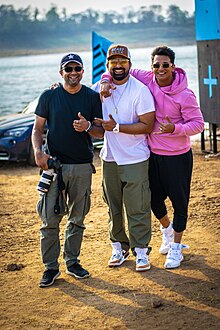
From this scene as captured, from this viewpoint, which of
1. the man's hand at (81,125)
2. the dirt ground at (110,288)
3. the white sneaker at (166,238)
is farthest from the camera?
the white sneaker at (166,238)

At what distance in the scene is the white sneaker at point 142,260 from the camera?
661 cm

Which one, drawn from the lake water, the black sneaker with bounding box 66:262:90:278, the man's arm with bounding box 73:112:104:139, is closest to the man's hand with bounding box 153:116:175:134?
the man's arm with bounding box 73:112:104:139

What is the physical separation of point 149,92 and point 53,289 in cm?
181

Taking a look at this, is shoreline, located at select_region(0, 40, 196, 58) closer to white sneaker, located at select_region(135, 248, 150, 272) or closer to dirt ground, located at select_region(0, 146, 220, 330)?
dirt ground, located at select_region(0, 146, 220, 330)

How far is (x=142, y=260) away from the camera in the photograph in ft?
21.7

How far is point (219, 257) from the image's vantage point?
689 cm

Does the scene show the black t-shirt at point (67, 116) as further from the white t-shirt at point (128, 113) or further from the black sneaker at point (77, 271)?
the black sneaker at point (77, 271)

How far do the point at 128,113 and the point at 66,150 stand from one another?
600mm

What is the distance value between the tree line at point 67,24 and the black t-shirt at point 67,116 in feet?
332

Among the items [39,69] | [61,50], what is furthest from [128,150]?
[61,50]

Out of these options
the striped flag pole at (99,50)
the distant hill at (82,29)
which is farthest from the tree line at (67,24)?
the striped flag pole at (99,50)

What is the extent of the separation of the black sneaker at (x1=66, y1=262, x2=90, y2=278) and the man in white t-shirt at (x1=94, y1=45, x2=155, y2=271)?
1.49 feet

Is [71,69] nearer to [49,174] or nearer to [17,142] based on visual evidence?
[49,174]

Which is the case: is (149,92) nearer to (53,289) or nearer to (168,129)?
(168,129)
